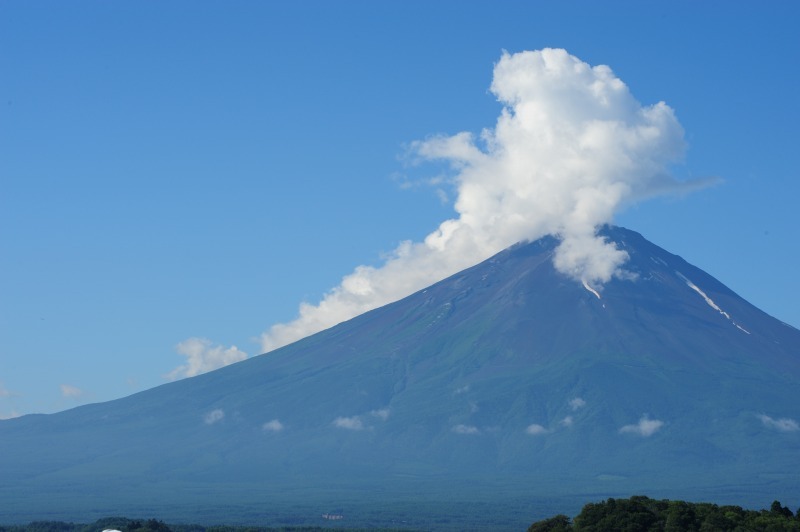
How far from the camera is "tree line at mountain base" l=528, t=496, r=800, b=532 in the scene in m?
51.9

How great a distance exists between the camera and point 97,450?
635 feet

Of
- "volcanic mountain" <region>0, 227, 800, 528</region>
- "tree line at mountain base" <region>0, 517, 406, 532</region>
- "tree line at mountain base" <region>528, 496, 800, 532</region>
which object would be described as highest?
"volcanic mountain" <region>0, 227, 800, 528</region>

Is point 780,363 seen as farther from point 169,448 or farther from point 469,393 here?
point 169,448

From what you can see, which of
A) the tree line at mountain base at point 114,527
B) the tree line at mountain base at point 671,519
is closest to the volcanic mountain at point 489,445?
the tree line at mountain base at point 114,527

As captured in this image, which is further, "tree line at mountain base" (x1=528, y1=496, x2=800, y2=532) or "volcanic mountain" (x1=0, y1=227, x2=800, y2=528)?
"volcanic mountain" (x1=0, y1=227, x2=800, y2=528)

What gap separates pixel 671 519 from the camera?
173 ft

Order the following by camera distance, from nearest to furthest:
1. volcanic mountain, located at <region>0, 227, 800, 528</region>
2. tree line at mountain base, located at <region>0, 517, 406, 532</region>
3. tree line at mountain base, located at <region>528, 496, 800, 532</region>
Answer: tree line at mountain base, located at <region>528, 496, 800, 532</region>, tree line at mountain base, located at <region>0, 517, 406, 532</region>, volcanic mountain, located at <region>0, 227, 800, 528</region>

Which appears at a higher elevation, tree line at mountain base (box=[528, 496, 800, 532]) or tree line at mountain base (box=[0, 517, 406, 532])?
tree line at mountain base (box=[0, 517, 406, 532])

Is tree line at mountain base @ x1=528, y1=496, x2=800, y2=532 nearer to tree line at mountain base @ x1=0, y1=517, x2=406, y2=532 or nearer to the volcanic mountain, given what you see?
tree line at mountain base @ x1=0, y1=517, x2=406, y2=532

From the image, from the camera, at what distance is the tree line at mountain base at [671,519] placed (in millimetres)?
51906

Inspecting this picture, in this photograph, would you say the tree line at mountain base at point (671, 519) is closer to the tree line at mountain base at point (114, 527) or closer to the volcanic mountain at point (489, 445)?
the tree line at mountain base at point (114, 527)

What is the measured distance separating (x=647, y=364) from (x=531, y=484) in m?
48.6

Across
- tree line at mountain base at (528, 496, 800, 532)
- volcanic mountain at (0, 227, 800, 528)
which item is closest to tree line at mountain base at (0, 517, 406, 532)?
tree line at mountain base at (528, 496, 800, 532)

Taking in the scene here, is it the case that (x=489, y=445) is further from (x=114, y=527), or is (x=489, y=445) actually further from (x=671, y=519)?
(x=671, y=519)
